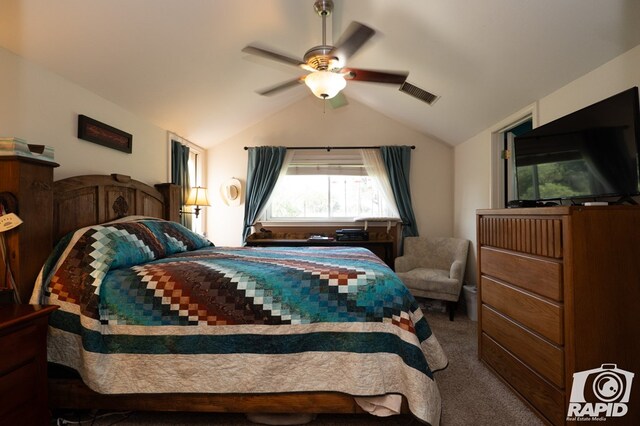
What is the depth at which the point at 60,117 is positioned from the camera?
1.96 meters

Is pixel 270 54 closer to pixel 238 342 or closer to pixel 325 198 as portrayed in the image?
pixel 238 342

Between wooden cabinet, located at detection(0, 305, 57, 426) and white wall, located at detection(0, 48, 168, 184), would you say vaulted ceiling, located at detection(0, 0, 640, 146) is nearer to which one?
white wall, located at detection(0, 48, 168, 184)

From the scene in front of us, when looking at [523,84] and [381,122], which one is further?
[381,122]

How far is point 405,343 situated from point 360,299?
287 mm

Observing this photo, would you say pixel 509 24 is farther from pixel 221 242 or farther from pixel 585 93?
pixel 221 242

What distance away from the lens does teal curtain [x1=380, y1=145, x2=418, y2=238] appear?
3.99 metres

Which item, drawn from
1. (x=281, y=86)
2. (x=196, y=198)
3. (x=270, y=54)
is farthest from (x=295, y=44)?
(x=196, y=198)

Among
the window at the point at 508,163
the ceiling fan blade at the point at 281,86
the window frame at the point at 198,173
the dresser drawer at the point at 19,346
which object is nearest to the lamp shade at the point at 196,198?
the window frame at the point at 198,173

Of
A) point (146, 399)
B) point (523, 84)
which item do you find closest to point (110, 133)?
point (146, 399)

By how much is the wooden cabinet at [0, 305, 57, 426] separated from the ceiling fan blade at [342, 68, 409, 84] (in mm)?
2173

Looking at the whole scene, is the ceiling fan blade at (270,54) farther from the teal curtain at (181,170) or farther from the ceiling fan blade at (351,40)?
the teal curtain at (181,170)

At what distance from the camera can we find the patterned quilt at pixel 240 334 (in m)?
1.37

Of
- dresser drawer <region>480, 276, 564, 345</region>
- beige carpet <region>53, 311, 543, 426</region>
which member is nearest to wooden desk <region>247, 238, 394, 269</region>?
dresser drawer <region>480, 276, 564, 345</region>

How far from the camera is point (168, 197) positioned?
118 inches
